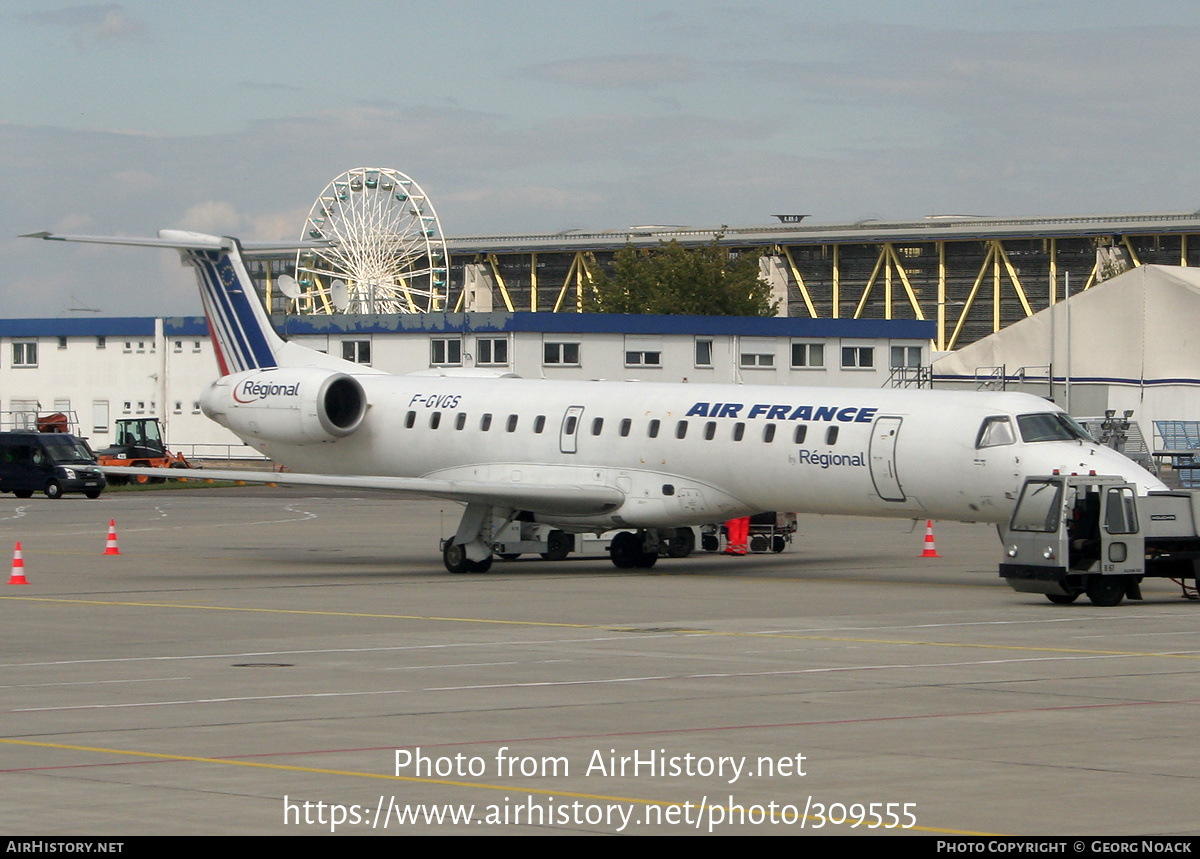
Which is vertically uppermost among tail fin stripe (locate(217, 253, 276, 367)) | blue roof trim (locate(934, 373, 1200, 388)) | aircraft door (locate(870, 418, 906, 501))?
tail fin stripe (locate(217, 253, 276, 367))

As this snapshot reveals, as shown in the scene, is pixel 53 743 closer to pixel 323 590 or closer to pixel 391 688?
pixel 391 688

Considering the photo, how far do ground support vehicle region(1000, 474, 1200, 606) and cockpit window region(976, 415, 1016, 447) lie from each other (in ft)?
5.88

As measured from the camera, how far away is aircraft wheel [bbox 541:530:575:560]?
102ft

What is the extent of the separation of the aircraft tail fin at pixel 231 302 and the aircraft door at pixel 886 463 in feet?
46.2

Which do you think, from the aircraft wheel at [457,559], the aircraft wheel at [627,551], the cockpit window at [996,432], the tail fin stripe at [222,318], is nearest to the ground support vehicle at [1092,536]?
the cockpit window at [996,432]

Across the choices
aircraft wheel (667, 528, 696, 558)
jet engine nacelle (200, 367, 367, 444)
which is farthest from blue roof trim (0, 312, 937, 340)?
aircraft wheel (667, 528, 696, 558)

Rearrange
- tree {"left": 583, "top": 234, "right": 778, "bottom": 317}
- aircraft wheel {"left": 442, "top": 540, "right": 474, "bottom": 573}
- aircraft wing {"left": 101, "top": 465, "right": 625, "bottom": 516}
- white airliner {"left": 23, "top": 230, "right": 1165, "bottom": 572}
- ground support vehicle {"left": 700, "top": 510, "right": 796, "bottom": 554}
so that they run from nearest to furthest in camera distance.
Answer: white airliner {"left": 23, "top": 230, "right": 1165, "bottom": 572} → aircraft wing {"left": 101, "top": 465, "right": 625, "bottom": 516} → aircraft wheel {"left": 442, "top": 540, "right": 474, "bottom": 573} → ground support vehicle {"left": 700, "top": 510, "right": 796, "bottom": 554} → tree {"left": 583, "top": 234, "right": 778, "bottom": 317}

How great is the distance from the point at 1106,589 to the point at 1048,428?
11.1ft

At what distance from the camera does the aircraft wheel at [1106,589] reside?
73.8ft

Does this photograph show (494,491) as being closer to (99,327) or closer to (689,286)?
(99,327)

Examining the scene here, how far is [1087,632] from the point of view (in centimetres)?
1936

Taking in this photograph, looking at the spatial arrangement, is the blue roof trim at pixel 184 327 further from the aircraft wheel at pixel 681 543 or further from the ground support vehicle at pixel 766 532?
Answer: the aircraft wheel at pixel 681 543

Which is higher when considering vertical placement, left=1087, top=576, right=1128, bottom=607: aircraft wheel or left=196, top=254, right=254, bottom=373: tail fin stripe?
left=196, top=254, right=254, bottom=373: tail fin stripe

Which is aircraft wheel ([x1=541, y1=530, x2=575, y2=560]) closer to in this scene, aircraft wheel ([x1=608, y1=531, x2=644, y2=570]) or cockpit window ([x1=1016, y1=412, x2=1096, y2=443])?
aircraft wheel ([x1=608, y1=531, x2=644, y2=570])
